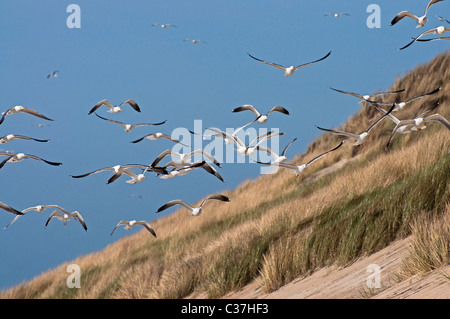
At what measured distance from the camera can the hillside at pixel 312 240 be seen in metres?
8.89

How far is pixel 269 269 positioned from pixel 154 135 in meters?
5.32

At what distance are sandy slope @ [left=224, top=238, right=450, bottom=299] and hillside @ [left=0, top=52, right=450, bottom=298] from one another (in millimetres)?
40

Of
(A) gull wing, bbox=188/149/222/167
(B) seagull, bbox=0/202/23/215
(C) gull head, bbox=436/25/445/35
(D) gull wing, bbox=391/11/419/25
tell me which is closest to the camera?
(B) seagull, bbox=0/202/23/215

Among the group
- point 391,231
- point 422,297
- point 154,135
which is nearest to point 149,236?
point 154,135

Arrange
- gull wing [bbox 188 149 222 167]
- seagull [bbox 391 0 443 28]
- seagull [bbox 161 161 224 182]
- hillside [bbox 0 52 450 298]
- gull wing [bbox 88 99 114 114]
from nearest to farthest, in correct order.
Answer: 1. hillside [bbox 0 52 450 298]
2. seagull [bbox 161 161 224 182]
3. gull wing [bbox 188 149 222 167]
4. seagull [bbox 391 0 443 28]
5. gull wing [bbox 88 99 114 114]

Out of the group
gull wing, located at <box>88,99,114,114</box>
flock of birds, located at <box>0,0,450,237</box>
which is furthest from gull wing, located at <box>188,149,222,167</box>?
gull wing, located at <box>88,99,114,114</box>

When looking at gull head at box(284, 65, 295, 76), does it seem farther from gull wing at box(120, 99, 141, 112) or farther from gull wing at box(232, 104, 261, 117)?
gull wing at box(120, 99, 141, 112)

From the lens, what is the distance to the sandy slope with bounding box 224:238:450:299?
6691 mm

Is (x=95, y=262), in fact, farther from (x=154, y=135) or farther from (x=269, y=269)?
(x=269, y=269)

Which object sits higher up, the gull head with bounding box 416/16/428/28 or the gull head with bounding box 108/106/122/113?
the gull head with bounding box 416/16/428/28

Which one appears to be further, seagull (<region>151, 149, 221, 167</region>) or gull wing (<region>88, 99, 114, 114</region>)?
gull wing (<region>88, 99, 114, 114</region>)

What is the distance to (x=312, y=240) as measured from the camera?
9.99 m

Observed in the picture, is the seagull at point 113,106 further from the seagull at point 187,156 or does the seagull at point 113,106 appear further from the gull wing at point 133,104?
the seagull at point 187,156

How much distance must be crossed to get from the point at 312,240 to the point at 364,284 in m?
2.10
